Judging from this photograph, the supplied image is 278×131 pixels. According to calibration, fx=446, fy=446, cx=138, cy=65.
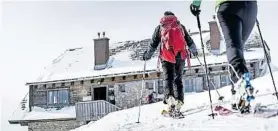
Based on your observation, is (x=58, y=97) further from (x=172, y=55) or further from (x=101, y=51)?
(x=172, y=55)

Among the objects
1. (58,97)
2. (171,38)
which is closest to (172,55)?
(171,38)

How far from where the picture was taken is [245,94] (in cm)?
403

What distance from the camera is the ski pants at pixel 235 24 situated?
421 centimetres

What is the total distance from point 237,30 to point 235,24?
6 cm

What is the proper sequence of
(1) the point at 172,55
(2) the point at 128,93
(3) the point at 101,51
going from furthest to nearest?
(3) the point at 101,51 → (2) the point at 128,93 → (1) the point at 172,55

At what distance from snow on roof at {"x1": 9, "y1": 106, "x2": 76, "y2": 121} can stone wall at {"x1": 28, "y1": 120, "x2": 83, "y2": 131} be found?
0.65 feet

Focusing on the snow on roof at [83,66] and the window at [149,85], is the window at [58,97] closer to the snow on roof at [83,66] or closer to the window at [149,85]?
the snow on roof at [83,66]

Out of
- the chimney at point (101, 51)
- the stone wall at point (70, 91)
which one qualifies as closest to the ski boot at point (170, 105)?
the stone wall at point (70, 91)

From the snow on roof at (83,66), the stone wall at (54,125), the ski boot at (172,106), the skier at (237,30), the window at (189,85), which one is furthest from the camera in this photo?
the snow on roof at (83,66)

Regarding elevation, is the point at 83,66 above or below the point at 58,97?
above

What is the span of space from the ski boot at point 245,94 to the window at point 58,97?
46.0 feet

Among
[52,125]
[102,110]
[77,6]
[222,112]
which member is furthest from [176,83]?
[52,125]

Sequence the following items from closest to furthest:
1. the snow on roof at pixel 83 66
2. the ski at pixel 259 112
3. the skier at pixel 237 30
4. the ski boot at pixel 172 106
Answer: the ski at pixel 259 112 → the skier at pixel 237 30 → the ski boot at pixel 172 106 → the snow on roof at pixel 83 66

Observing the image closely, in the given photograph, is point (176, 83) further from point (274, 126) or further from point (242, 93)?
point (274, 126)
